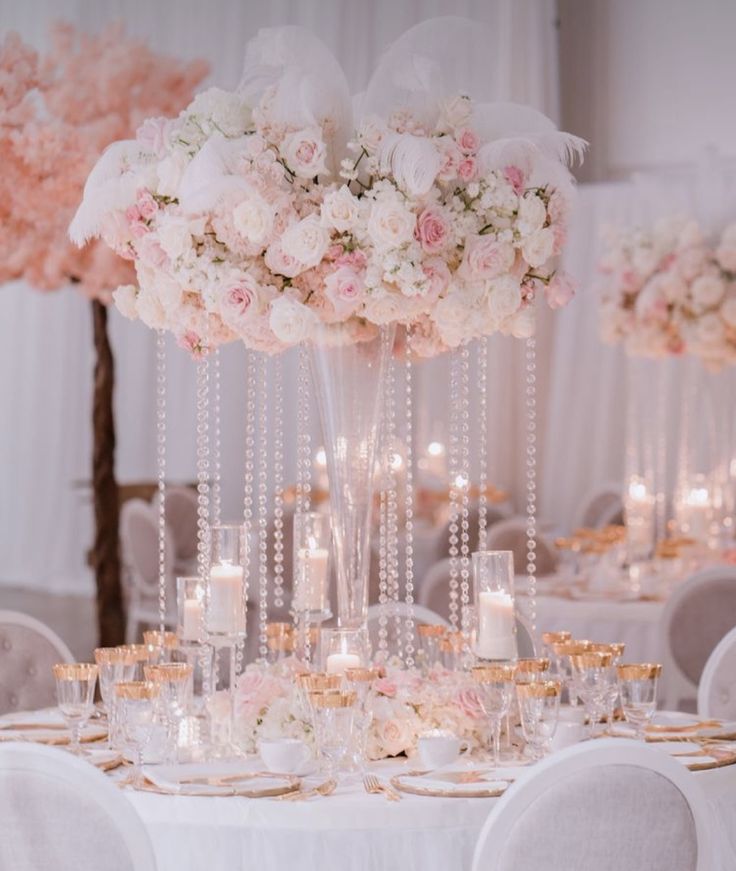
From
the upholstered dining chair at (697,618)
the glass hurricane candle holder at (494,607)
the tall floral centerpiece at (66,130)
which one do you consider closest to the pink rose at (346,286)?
the glass hurricane candle holder at (494,607)

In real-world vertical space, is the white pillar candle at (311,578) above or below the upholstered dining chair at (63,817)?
above

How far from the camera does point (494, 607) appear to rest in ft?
11.0

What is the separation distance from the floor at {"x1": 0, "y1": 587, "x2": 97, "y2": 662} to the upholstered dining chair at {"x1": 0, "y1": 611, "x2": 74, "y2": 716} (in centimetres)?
415

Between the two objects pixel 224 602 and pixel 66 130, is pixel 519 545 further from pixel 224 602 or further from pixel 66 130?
pixel 224 602

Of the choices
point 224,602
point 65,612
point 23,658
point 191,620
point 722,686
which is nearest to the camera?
point 224,602

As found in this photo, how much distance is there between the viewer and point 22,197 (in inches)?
241

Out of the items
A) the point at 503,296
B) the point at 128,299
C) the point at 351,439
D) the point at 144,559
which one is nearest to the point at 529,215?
the point at 503,296

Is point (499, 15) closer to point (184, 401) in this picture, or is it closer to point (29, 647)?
point (184, 401)

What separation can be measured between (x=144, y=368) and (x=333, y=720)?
9.56m

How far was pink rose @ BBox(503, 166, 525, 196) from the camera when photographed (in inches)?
133

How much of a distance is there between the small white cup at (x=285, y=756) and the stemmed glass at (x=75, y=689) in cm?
41

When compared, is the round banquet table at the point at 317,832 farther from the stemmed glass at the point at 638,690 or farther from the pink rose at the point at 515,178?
the pink rose at the point at 515,178

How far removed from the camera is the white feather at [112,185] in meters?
3.45

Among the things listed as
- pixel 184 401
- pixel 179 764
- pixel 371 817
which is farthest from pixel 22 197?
pixel 184 401
